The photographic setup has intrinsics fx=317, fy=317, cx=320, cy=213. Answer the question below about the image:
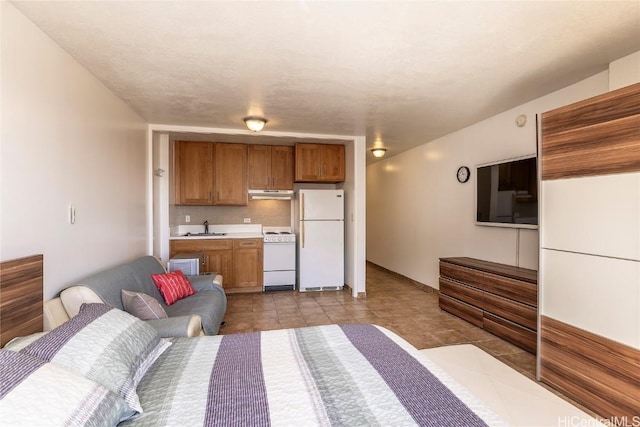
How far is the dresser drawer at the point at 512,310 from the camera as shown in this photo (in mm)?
2754

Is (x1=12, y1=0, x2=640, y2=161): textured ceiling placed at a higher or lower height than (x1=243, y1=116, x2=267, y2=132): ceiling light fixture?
higher

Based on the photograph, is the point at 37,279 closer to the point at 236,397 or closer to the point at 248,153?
the point at 236,397

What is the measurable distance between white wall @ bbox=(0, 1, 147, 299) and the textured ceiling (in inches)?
6.4

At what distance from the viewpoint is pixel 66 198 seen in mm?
2131

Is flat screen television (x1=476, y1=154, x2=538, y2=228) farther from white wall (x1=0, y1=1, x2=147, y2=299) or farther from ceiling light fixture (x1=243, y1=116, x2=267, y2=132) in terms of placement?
white wall (x1=0, y1=1, x2=147, y2=299)

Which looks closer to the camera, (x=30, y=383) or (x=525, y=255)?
(x=30, y=383)

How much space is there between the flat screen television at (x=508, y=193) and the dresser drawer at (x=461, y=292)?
2.60ft

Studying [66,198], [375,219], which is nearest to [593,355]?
[66,198]

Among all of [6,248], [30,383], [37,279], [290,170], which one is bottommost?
[30,383]

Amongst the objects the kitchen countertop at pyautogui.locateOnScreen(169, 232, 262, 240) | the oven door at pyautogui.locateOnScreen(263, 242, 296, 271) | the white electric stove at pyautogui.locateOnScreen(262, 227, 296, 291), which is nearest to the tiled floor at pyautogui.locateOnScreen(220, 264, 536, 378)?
the white electric stove at pyautogui.locateOnScreen(262, 227, 296, 291)

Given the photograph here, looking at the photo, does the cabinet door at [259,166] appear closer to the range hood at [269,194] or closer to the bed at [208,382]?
the range hood at [269,194]

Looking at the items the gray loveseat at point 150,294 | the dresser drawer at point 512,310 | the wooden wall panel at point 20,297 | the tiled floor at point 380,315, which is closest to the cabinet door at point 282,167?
the tiled floor at point 380,315

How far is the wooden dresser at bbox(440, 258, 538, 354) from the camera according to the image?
9.18 feet

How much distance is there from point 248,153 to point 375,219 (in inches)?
131
